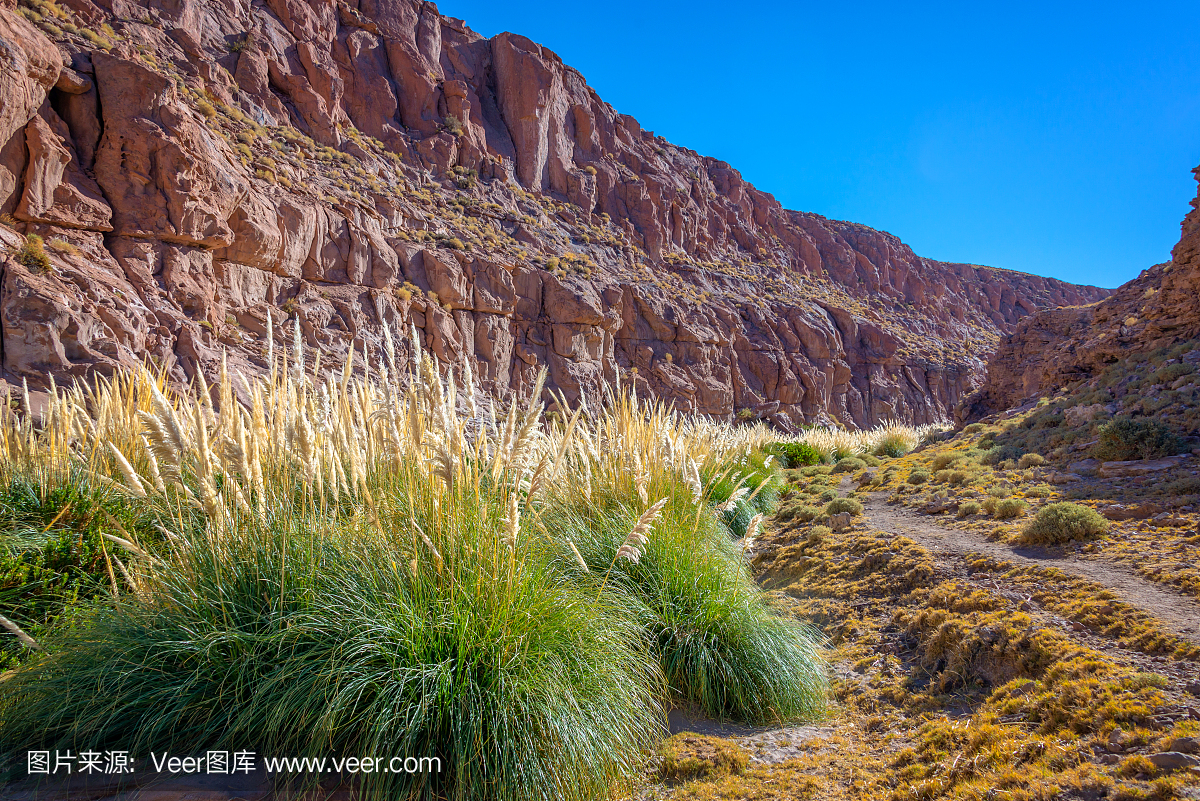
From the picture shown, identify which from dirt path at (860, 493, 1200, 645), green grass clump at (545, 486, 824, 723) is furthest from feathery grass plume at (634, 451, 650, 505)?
dirt path at (860, 493, 1200, 645)

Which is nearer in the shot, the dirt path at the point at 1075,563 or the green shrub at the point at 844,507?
the dirt path at the point at 1075,563

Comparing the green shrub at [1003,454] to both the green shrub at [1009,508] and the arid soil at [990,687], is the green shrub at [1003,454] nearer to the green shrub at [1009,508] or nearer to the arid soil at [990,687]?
the green shrub at [1009,508]

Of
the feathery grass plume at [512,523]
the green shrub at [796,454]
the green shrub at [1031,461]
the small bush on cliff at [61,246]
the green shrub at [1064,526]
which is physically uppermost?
the small bush on cliff at [61,246]

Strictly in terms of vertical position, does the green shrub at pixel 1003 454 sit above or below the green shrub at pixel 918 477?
above

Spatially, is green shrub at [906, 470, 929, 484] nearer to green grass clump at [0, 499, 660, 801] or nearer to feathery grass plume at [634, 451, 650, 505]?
feathery grass plume at [634, 451, 650, 505]

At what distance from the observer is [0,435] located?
456cm

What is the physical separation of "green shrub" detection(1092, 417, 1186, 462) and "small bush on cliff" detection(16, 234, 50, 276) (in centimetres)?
2155

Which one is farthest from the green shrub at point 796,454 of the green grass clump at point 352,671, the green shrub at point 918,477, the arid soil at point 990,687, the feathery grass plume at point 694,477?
the green grass clump at point 352,671

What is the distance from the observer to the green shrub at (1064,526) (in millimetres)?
4918

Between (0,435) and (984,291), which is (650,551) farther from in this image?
(984,291)

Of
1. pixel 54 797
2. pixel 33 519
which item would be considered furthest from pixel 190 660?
pixel 33 519

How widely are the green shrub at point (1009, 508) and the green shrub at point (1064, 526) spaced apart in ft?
2.84

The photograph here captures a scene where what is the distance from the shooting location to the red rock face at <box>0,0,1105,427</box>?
15562 millimetres

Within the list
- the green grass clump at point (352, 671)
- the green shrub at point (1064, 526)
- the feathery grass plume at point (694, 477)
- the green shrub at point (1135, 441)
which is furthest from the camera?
the green shrub at point (1135, 441)
